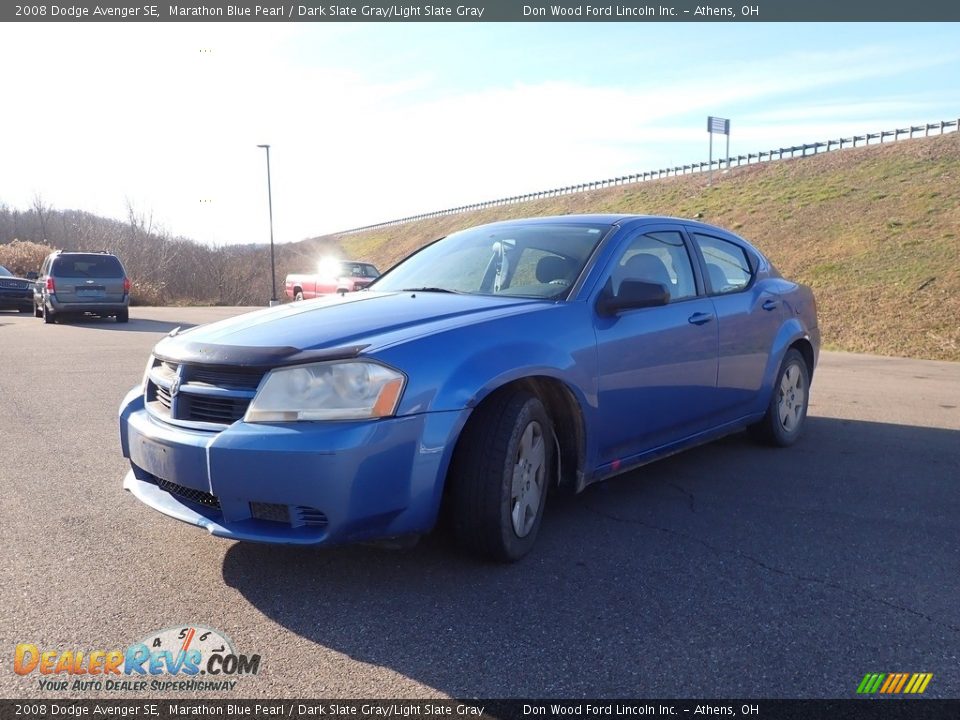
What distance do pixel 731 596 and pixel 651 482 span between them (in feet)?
5.48

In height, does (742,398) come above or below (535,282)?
below

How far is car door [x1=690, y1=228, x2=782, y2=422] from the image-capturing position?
5.04m

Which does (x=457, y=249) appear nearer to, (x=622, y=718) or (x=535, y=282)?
(x=535, y=282)

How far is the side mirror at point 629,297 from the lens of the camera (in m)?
4.00

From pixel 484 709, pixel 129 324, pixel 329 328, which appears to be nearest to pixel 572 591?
pixel 484 709

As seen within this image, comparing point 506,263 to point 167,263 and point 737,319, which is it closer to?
point 737,319

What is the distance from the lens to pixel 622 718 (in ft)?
7.90

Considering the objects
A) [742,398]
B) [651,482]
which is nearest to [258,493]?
A: [651,482]

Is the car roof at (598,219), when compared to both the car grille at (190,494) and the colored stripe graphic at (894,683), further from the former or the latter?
the colored stripe graphic at (894,683)

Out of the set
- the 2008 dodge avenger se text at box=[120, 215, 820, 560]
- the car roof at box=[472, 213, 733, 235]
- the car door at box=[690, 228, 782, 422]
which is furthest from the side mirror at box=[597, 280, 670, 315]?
the car door at box=[690, 228, 782, 422]

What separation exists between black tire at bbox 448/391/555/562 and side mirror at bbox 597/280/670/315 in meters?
0.73

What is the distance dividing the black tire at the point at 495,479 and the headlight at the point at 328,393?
45cm

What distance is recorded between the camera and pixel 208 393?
3.23 m

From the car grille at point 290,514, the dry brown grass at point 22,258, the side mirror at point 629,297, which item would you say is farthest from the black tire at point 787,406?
the dry brown grass at point 22,258
